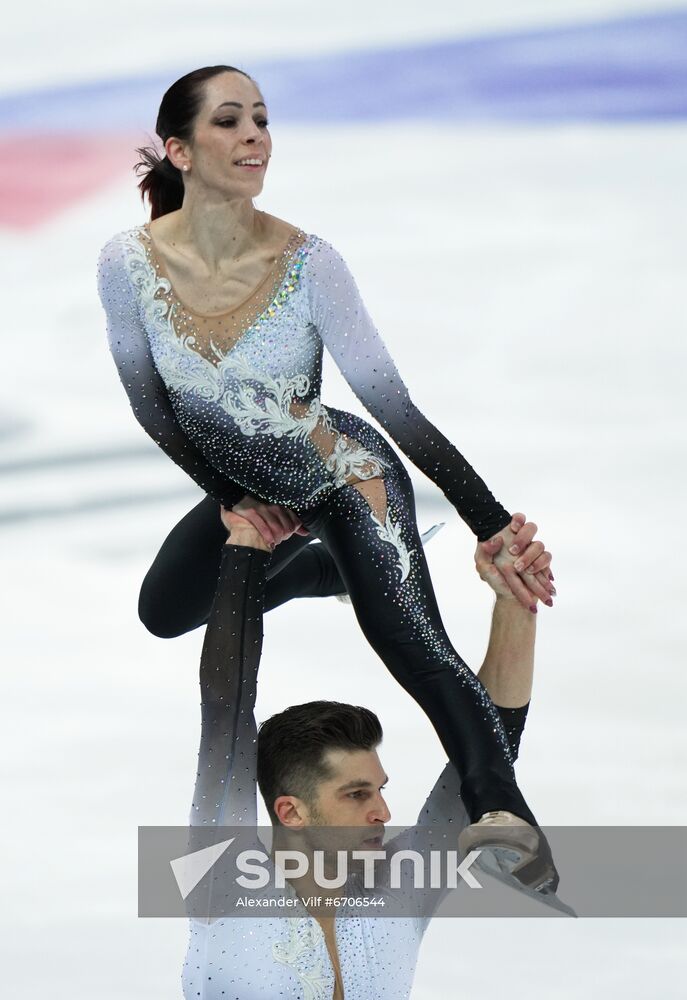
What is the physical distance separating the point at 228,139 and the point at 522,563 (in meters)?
0.90

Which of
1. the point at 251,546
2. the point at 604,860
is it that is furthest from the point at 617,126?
the point at 251,546

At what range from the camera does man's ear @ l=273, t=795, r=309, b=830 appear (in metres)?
3.14

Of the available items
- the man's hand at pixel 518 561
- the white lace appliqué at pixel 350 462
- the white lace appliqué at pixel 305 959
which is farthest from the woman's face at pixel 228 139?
the white lace appliqué at pixel 305 959

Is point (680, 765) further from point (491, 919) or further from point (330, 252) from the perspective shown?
point (330, 252)

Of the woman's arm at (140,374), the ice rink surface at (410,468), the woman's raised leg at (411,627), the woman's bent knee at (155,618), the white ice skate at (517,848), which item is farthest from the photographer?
the ice rink surface at (410,468)

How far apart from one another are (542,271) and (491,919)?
9.09 ft

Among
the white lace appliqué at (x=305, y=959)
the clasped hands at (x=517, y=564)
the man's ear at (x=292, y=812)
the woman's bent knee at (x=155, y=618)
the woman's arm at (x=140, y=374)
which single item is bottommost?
the white lace appliqué at (x=305, y=959)

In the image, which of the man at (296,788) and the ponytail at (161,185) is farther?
the ponytail at (161,185)

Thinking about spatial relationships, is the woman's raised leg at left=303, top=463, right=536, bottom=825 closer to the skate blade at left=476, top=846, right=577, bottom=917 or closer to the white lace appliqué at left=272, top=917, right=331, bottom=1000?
the skate blade at left=476, top=846, right=577, bottom=917

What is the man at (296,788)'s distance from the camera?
3.03 meters

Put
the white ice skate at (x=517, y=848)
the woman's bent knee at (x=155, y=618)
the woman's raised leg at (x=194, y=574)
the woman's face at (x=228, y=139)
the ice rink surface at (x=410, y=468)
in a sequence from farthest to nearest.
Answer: the ice rink surface at (x=410, y=468), the woman's bent knee at (x=155, y=618), the woman's raised leg at (x=194, y=574), the woman's face at (x=228, y=139), the white ice skate at (x=517, y=848)

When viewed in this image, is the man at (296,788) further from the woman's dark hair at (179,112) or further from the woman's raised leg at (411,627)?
the woman's dark hair at (179,112)

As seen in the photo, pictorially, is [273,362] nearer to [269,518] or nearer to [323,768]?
[269,518]

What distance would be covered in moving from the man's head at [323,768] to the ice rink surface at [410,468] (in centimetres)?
65
